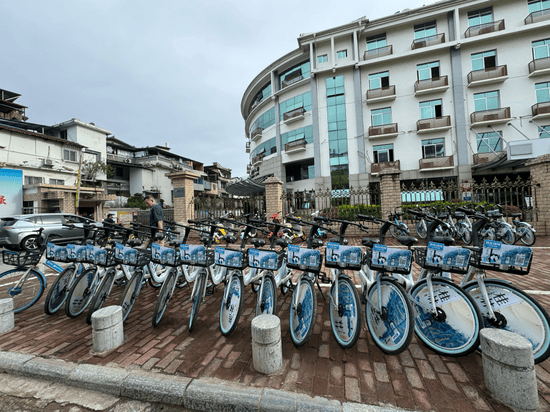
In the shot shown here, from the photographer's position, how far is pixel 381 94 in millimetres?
20188

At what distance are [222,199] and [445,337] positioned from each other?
10.3 metres

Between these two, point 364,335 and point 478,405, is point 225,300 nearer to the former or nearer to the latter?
point 364,335

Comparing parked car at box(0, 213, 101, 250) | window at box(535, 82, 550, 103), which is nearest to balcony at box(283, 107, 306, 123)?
window at box(535, 82, 550, 103)

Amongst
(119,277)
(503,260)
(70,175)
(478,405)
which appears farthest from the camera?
(70,175)

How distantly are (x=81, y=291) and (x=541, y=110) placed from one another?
2644cm

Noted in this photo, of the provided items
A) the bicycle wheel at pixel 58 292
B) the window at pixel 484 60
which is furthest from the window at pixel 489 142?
the bicycle wheel at pixel 58 292

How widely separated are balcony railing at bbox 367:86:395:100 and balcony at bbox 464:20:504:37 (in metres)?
6.48

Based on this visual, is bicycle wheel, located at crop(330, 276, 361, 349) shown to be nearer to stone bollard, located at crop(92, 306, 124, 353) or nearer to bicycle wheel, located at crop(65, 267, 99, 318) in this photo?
stone bollard, located at crop(92, 306, 124, 353)

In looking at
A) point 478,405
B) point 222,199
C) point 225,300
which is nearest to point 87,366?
point 225,300

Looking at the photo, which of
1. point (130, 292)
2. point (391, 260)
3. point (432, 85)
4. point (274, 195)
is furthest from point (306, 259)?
point (432, 85)

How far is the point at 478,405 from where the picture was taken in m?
1.76

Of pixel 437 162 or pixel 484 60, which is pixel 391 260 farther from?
pixel 484 60

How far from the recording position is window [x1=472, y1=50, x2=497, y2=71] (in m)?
18.5

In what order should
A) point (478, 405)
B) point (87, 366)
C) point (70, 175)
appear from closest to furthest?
point (478, 405) → point (87, 366) → point (70, 175)
